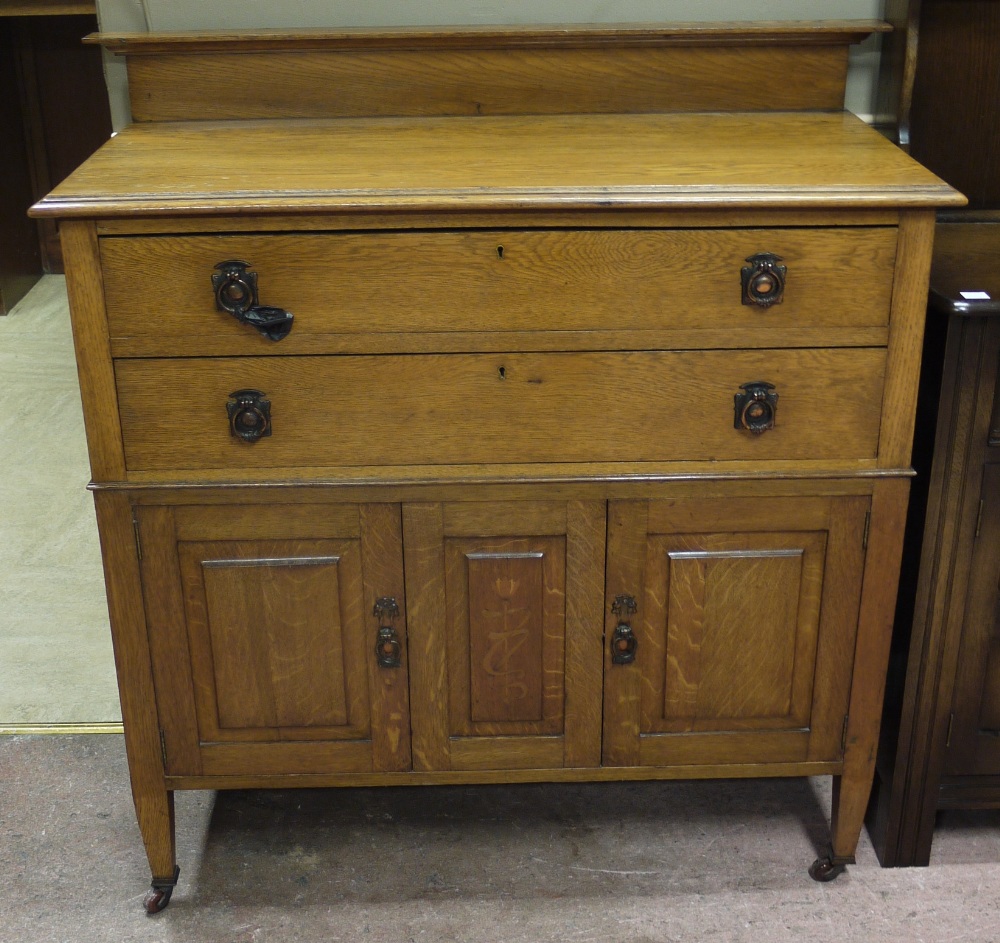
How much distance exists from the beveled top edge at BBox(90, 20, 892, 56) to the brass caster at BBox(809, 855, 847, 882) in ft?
4.58

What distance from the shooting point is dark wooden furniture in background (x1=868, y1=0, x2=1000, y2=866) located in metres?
1.93

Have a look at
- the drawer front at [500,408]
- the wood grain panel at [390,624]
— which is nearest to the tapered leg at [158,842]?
the wood grain panel at [390,624]

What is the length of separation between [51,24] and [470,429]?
3801 millimetres

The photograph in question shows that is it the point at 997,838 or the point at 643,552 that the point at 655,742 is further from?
Result: the point at 997,838

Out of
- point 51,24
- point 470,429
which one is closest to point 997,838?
point 470,429

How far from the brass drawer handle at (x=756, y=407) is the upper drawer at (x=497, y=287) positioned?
68 mm

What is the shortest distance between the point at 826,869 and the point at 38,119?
4196 mm

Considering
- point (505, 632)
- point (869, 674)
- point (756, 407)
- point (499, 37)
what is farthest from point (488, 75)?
point (869, 674)

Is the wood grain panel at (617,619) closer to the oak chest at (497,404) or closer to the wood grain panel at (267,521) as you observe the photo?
the oak chest at (497,404)

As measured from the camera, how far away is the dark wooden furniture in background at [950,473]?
1.93m

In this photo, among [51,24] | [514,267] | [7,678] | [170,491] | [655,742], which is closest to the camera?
[514,267]

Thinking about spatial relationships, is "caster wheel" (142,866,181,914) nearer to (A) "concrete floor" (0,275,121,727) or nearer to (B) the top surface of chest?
(A) "concrete floor" (0,275,121,727)

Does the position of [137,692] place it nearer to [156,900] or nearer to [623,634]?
[156,900]

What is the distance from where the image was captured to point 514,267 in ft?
5.81
